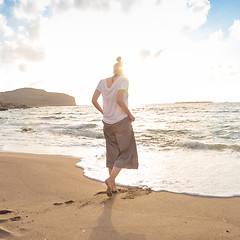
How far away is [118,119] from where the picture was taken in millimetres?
3268

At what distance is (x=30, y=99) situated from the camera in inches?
6540

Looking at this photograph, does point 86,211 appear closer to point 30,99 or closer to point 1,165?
point 1,165

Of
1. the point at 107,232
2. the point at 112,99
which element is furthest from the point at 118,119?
the point at 107,232

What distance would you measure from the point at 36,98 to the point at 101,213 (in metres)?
182

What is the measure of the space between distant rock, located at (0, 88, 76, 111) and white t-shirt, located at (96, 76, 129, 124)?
529 feet

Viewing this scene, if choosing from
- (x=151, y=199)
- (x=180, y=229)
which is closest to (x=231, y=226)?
(x=180, y=229)

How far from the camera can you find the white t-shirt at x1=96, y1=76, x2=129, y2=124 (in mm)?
3176

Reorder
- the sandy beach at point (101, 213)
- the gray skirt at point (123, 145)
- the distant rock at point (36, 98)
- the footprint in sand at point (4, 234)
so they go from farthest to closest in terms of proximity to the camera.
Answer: the distant rock at point (36, 98)
the gray skirt at point (123, 145)
the sandy beach at point (101, 213)
the footprint in sand at point (4, 234)

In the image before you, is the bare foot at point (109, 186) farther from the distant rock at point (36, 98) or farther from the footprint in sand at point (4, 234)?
the distant rock at point (36, 98)

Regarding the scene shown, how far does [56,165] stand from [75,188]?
1.59 metres

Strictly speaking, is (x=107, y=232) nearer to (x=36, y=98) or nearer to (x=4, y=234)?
(x=4, y=234)

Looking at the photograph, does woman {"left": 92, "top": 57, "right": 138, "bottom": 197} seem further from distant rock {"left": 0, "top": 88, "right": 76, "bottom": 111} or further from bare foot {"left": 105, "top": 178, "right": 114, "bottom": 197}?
distant rock {"left": 0, "top": 88, "right": 76, "bottom": 111}

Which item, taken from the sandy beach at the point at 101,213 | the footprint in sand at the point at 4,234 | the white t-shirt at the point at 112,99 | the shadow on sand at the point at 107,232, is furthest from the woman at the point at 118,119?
the footprint in sand at the point at 4,234

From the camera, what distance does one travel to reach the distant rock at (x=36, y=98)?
15638 cm
